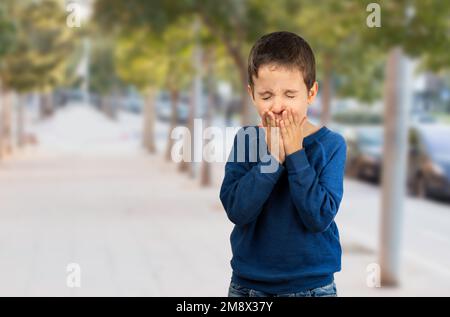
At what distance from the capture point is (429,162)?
680 inches

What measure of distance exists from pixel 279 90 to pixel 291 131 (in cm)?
12

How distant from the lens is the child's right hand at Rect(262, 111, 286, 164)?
2400 mm

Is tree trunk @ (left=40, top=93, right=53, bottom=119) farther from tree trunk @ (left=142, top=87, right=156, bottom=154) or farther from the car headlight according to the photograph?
the car headlight

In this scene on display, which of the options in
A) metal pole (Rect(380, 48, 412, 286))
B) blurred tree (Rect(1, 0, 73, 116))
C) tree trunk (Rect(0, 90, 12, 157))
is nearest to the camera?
metal pole (Rect(380, 48, 412, 286))

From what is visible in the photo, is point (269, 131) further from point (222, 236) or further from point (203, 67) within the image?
point (203, 67)

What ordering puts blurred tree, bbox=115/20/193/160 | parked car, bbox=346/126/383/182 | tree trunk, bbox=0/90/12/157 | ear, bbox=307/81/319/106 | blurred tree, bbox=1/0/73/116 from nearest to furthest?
ear, bbox=307/81/319/106 → blurred tree, bbox=115/20/193/160 → parked car, bbox=346/126/383/182 → blurred tree, bbox=1/0/73/116 → tree trunk, bbox=0/90/12/157

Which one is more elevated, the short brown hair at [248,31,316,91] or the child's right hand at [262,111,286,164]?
the short brown hair at [248,31,316,91]

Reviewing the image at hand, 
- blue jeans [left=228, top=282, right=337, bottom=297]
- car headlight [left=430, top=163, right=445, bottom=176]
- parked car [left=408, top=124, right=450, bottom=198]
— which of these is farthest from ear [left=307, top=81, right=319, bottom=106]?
car headlight [left=430, top=163, right=445, bottom=176]

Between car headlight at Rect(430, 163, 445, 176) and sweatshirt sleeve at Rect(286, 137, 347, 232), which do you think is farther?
car headlight at Rect(430, 163, 445, 176)

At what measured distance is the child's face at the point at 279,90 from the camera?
7.93 feet

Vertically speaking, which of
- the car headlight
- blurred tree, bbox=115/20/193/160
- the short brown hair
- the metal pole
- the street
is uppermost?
blurred tree, bbox=115/20/193/160

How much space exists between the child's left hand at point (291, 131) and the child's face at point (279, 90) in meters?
0.02

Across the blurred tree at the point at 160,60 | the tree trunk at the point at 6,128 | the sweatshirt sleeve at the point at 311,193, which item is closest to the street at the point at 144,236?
the blurred tree at the point at 160,60

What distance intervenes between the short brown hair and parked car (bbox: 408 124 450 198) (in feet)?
48.2
